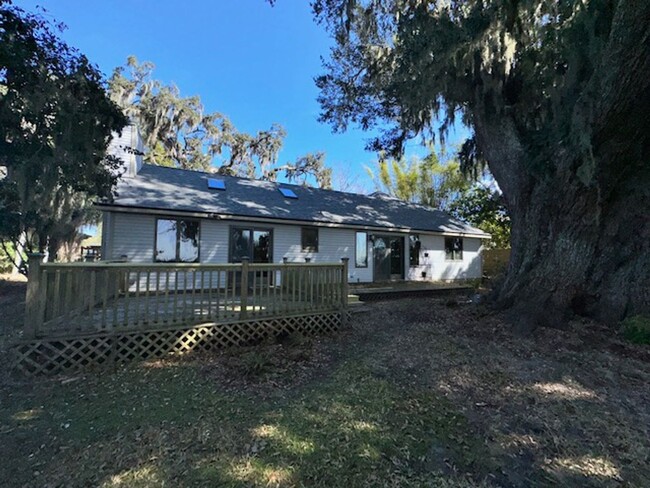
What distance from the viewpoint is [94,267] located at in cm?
446

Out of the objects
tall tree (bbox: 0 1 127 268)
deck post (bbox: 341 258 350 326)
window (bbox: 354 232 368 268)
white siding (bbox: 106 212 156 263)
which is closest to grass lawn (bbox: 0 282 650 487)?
deck post (bbox: 341 258 350 326)

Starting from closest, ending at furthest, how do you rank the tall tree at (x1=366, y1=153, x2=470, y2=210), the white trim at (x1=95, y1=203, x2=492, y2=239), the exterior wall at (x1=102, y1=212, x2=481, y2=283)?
the white trim at (x1=95, y1=203, x2=492, y2=239)
the exterior wall at (x1=102, y1=212, x2=481, y2=283)
the tall tree at (x1=366, y1=153, x2=470, y2=210)

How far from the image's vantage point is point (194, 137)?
25312mm

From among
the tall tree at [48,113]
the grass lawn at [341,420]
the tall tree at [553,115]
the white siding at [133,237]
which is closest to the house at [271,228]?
the white siding at [133,237]

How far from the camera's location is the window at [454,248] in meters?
15.4

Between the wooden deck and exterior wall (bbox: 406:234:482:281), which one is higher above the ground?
exterior wall (bbox: 406:234:482:281)

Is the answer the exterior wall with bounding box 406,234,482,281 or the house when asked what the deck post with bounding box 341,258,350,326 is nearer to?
the house

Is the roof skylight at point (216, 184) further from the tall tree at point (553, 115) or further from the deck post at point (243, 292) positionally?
the deck post at point (243, 292)

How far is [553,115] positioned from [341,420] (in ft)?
23.0

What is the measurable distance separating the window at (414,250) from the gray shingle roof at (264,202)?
1.67 ft

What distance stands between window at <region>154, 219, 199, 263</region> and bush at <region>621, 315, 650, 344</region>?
32.4 ft

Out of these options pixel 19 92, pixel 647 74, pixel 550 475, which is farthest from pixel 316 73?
pixel 550 475

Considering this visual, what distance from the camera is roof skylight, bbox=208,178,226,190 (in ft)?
39.3

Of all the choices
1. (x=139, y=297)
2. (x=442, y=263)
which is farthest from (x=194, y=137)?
(x=139, y=297)
